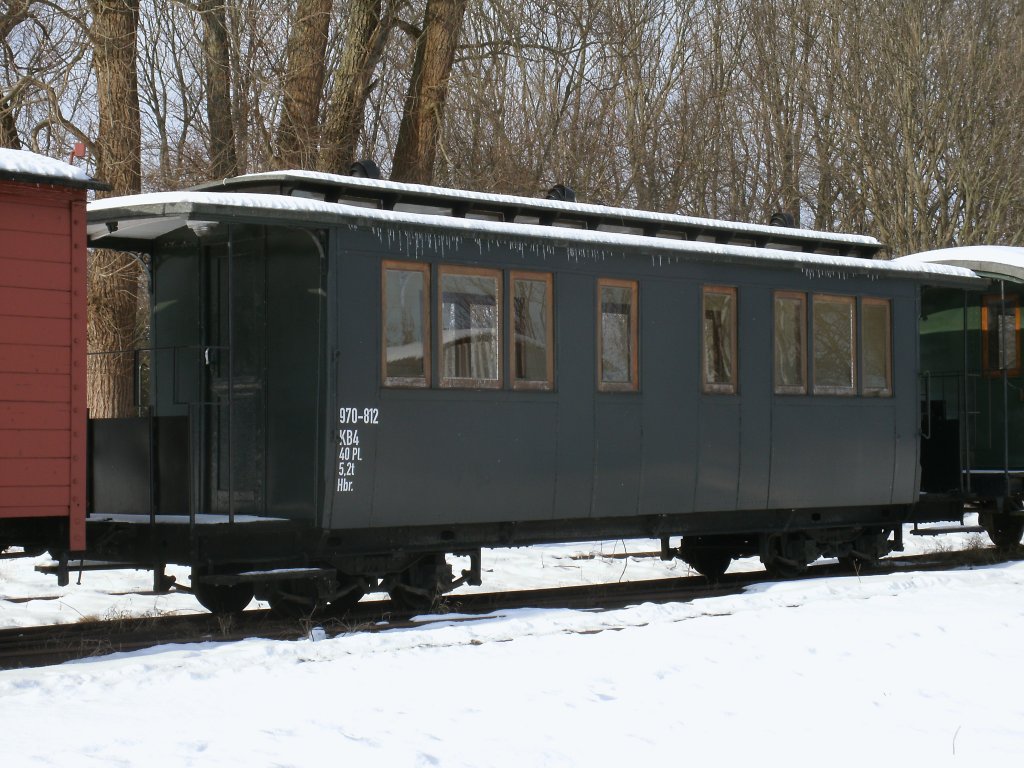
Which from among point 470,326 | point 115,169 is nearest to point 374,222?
point 470,326

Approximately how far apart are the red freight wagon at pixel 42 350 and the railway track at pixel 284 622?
0.72 metres

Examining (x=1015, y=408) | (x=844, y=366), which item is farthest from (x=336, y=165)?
(x=1015, y=408)

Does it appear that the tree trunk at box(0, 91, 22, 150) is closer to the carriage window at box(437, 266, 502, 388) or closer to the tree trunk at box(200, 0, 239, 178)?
the tree trunk at box(200, 0, 239, 178)

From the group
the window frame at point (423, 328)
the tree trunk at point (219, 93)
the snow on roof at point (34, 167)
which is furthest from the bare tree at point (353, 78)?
the snow on roof at point (34, 167)

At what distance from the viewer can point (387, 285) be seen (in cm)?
1003

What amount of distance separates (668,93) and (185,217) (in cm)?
2061

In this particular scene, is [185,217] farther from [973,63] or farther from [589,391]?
[973,63]

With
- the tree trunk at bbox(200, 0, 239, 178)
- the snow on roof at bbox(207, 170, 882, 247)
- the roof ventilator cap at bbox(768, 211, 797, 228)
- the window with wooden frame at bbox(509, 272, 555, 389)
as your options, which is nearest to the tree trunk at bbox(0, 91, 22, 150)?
the tree trunk at bbox(200, 0, 239, 178)

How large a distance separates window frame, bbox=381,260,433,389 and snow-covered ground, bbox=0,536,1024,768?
175cm

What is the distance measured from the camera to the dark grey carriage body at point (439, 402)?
9727 millimetres

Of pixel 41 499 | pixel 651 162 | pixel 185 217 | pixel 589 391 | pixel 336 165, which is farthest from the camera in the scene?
pixel 651 162

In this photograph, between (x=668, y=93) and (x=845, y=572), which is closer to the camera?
(x=845, y=572)

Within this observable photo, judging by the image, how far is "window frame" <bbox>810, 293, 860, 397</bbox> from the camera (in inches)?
509

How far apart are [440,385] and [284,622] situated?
2.03 metres
